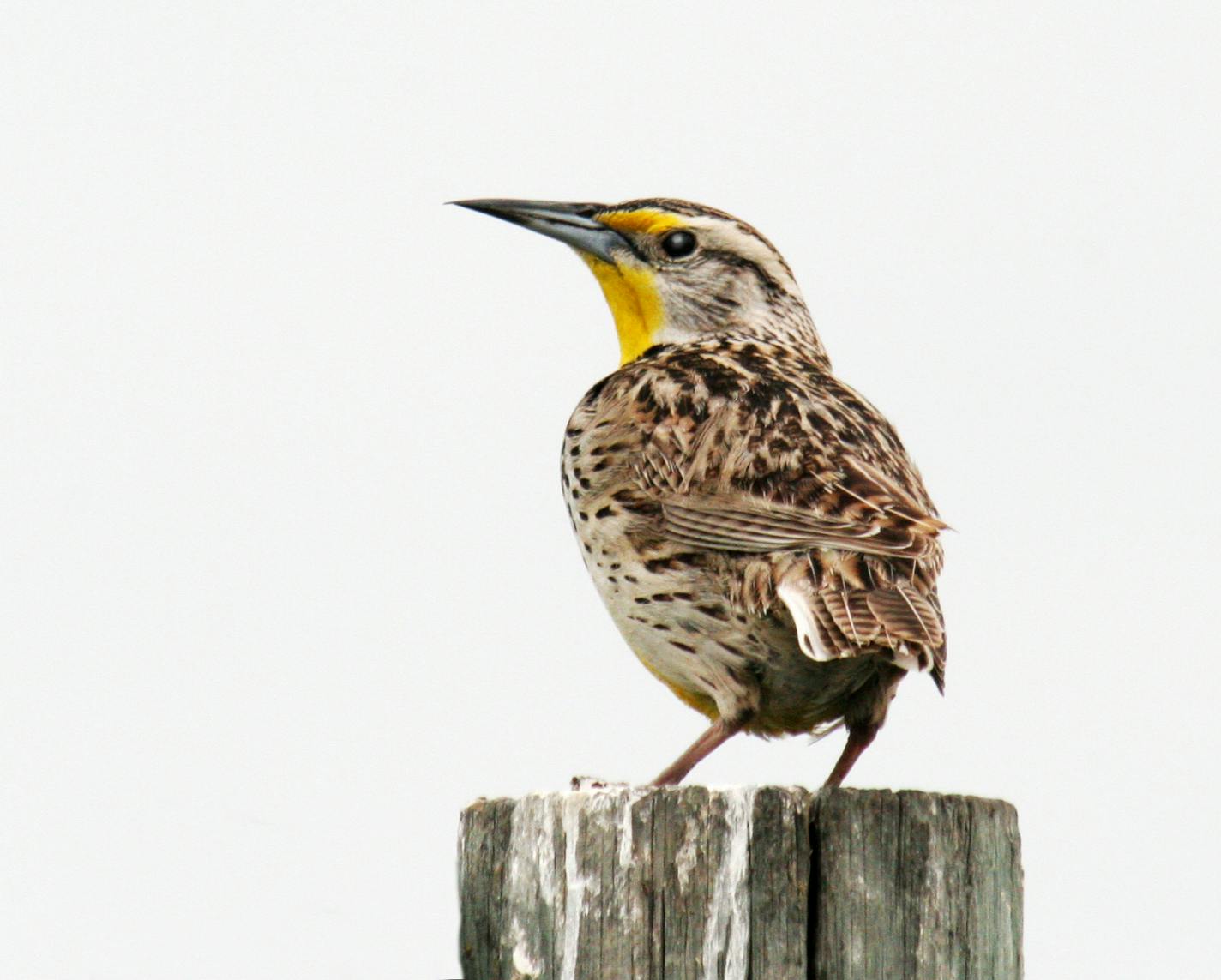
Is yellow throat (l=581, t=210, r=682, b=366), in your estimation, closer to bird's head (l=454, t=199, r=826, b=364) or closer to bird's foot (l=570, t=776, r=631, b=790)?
bird's head (l=454, t=199, r=826, b=364)

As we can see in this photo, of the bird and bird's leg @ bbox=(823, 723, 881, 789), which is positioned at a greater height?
the bird

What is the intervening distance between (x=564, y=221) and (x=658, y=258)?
0.31m

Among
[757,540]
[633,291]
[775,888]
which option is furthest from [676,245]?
[775,888]

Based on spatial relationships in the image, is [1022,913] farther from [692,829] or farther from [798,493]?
[798,493]

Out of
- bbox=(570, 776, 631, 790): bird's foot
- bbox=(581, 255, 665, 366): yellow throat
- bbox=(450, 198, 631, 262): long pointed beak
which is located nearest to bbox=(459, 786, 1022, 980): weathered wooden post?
bbox=(570, 776, 631, 790): bird's foot

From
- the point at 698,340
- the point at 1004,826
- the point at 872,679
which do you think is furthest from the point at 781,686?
the point at 698,340

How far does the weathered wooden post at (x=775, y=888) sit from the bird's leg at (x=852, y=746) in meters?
1.37

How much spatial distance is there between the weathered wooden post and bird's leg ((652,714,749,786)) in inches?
50.6

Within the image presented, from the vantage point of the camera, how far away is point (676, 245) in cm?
628

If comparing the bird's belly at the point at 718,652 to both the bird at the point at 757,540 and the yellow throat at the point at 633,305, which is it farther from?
the yellow throat at the point at 633,305

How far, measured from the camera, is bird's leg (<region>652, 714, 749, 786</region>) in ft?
15.6

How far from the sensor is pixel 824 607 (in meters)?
4.31

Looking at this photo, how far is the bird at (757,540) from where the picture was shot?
4.39m

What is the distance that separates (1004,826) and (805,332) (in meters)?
3.23
